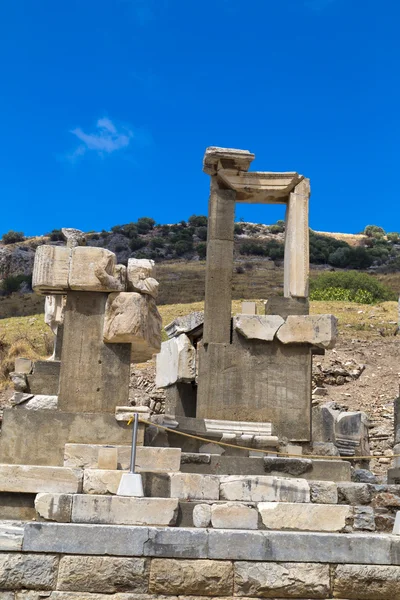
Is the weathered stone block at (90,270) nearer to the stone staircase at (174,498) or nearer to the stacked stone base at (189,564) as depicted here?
the stone staircase at (174,498)

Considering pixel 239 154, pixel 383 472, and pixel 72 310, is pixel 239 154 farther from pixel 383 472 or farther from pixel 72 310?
pixel 383 472

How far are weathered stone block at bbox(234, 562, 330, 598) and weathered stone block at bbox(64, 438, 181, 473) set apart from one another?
4.13 feet

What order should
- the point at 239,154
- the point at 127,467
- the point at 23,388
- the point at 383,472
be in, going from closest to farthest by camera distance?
the point at 127,467
the point at 239,154
the point at 23,388
the point at 383,472

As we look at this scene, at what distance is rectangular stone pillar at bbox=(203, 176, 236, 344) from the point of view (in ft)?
29.3

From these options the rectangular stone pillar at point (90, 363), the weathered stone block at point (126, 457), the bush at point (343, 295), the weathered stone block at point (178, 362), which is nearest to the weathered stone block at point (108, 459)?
the weathered stone block at point (126, 457)

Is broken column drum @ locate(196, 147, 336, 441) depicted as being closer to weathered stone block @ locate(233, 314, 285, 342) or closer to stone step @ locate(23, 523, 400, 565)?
weathered stone block @ locate(233, 314, 285, 342)

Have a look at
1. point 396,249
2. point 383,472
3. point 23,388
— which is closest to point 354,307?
point 383,472

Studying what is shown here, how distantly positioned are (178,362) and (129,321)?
3.68m

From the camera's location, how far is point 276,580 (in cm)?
485

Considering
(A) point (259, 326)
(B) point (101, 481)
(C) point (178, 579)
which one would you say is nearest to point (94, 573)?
(C) point (178, 579)

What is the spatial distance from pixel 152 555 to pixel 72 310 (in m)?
2.58

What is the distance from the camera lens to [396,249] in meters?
62.6

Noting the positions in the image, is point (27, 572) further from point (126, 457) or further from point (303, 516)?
point (303, 516)

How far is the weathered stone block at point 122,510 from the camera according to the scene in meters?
5.16
